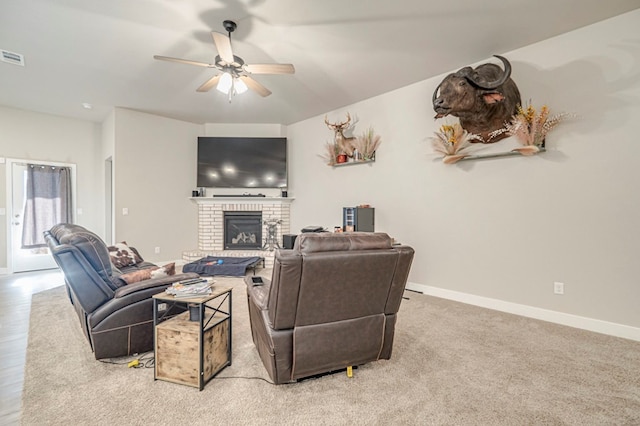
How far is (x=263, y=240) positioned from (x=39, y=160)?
4.43 m

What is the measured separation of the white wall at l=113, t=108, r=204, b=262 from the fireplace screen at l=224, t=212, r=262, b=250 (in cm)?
71

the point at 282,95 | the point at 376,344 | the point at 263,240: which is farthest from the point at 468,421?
the point at 263,240

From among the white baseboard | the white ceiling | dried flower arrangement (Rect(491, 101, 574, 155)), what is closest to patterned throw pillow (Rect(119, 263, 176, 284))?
the white ceiling

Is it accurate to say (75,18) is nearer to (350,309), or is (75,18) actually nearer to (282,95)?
(282,95)

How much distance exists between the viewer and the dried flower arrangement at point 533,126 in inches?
121

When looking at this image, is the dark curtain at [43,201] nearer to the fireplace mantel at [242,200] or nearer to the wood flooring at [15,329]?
the wood flooring at [15,329]

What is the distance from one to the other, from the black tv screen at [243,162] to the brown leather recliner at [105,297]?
3797 millimetres

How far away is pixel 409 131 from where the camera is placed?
14.0 ft

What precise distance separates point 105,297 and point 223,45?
2.26 meters

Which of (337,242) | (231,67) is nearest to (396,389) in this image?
(337,242)

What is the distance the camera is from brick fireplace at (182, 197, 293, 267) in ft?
19.6

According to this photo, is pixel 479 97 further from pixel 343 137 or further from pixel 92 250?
pixel 92 250

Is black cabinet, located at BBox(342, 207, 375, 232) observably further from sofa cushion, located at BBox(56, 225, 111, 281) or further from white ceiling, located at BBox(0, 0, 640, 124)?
sofa cushion, located at BBox(56, 225, 111, 281)

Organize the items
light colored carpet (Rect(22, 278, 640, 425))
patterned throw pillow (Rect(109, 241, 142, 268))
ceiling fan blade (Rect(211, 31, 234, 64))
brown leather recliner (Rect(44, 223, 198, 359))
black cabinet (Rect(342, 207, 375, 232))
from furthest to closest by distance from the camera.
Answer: black cabinet (Rect(342, 207, 375, 232)), patterned throw pillow (Rect(109, 241, 142, 268)), ceiling fan blade (Rect(211, 31, 234, 64)), brown leather recliner (Rect(44, 223, 198, 359)), light colored carpet (Rect(22, 278, 640, 425))
